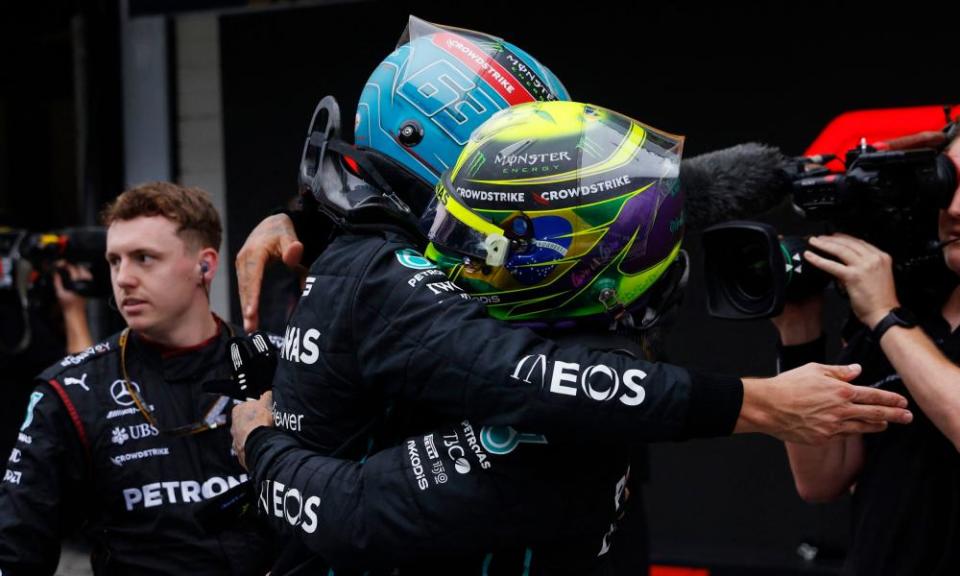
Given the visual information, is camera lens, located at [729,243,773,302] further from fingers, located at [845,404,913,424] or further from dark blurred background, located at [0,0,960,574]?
dark blurred background, located at [0,0,960,574]

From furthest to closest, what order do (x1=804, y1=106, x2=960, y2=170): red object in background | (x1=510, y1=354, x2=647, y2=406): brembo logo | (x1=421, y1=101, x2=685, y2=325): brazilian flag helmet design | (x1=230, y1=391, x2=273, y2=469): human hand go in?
(x1=804, y1=106, x2=960, y2=170): red object in background < (x1=230, y1=391, x2=273, y2=469): human hand < (x1=421, y1=101, x2=685, y2=325): brazilian flag helmet design < (x1=510, y1=354, x2=647, y2=406): brembo logo

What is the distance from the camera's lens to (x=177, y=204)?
9.89 ft

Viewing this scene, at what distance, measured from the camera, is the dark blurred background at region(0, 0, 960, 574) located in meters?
4.96

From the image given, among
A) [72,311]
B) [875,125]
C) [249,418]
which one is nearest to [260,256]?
[249,418]

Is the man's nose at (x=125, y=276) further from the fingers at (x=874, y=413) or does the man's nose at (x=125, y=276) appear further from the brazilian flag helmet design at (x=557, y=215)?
the fingers at (x=874, y=413)

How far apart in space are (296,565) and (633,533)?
196 cm

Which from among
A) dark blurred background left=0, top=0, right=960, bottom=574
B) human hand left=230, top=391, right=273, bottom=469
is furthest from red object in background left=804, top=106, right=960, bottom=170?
human hand left=230, top=391, right=273, bottom=469

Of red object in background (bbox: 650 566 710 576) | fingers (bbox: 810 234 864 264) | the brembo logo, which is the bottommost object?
red object in background (bbox: 650 566 710 576)

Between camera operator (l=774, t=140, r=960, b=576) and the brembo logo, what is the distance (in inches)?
25.9

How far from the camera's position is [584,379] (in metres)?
1.54

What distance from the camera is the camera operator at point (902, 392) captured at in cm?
201

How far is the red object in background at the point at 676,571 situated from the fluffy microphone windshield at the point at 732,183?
336 centimetres

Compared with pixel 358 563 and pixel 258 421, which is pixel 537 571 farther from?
pixel 258 421

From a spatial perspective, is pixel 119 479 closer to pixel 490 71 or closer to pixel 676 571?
pixel 490 71
